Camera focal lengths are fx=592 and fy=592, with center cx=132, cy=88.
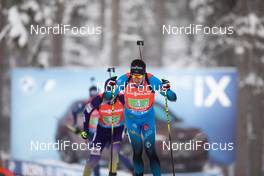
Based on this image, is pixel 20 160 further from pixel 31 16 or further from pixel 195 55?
pixel 195 55

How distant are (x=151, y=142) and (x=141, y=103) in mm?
453

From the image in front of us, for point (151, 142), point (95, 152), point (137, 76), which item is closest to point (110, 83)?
point (137, 76)

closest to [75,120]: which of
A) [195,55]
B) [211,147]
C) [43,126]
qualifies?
[43,126]

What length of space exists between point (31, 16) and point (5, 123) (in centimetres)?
303

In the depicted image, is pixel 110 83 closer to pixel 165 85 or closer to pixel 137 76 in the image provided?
pixel 137 76

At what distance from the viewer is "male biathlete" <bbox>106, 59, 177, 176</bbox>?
639 cm

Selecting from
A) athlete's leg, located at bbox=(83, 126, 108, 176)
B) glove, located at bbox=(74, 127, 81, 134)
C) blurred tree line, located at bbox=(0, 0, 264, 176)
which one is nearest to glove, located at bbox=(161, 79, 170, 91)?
athlete's leg, located at bbox=(83, 126, 108, 176)

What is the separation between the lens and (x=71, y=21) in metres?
8.11

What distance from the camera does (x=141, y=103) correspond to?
6.44 metres

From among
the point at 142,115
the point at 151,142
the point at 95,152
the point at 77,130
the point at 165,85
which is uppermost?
the point at 165,85

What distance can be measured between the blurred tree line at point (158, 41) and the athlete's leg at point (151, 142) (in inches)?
50.8

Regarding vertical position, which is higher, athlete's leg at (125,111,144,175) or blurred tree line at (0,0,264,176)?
blurred tree line at (0,0,264,176)

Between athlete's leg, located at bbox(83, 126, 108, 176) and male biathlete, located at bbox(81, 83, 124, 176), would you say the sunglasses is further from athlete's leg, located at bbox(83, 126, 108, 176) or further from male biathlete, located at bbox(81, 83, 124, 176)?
athlete's leg, located at bbox(83, 126, 108, 176)

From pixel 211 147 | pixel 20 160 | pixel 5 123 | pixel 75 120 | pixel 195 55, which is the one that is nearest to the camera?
pixel 211 147
